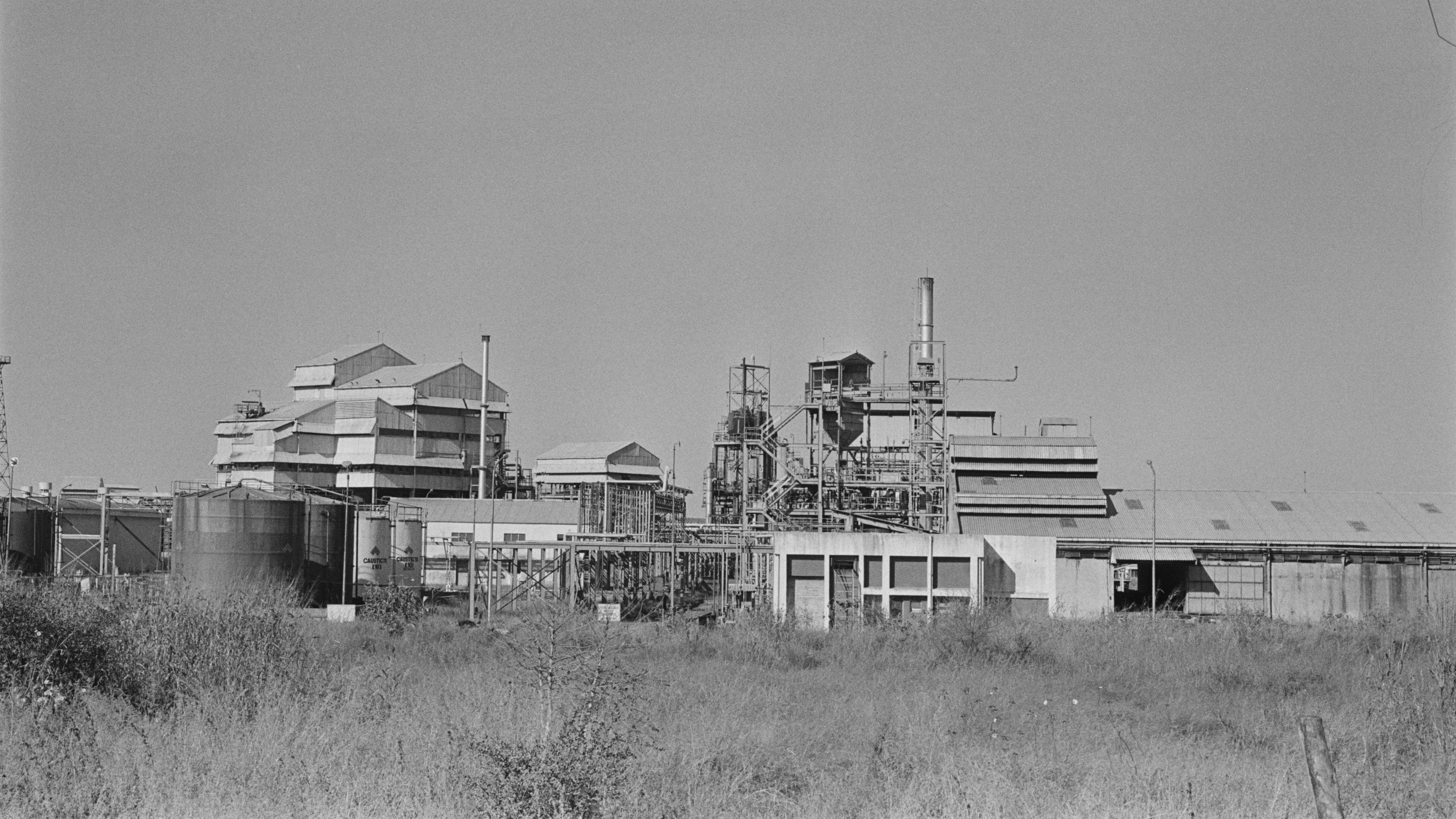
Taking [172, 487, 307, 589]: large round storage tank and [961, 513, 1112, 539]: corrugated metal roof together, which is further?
[961, 513, 1112, 539]: corrugated metal roof

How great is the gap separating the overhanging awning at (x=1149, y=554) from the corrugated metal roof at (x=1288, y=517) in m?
1.36

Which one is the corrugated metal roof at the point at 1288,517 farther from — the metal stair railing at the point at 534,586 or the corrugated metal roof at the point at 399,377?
the corrugated metal roof at the point at 399,377

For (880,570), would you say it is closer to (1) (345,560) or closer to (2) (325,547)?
(1) (345,560)

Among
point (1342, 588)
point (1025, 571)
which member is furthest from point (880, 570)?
point (1342, 588)

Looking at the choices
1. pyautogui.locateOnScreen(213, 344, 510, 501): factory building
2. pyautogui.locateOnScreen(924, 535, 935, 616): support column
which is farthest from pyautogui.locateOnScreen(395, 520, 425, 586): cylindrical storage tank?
pyautogui.locateOnScreen(924, 535, 935, 616): support column

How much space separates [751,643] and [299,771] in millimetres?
17343

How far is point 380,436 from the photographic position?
74.9 meters

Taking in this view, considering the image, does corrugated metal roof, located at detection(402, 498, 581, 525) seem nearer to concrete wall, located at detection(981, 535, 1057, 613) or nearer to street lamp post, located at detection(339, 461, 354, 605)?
street lamp post, located at detection(339, 461, 354, 605)

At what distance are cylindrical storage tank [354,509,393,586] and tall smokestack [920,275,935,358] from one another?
885 inches

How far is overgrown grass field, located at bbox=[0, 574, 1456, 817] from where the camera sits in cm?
1216

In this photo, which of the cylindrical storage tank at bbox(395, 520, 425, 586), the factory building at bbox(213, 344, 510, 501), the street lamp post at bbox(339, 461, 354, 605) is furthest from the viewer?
the factory building at bbox(213, 344, 510, 501)

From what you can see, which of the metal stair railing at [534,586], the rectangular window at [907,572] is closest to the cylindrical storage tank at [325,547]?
the metal stair railing at [534,586]

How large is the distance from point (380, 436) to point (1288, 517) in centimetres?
4834

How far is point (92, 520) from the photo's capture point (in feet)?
198
